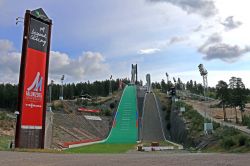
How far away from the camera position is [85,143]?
151 ft

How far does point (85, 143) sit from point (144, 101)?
110 feet

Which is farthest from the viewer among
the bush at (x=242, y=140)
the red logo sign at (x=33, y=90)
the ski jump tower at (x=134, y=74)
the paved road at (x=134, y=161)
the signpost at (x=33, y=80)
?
the ski jump tower at (x=134, y=74)

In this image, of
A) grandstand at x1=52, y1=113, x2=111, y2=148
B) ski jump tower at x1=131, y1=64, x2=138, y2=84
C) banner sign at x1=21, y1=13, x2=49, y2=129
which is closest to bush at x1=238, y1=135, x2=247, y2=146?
banner sign at x1=21, y1=13, x2=49, y2=129

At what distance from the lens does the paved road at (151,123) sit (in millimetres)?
58219

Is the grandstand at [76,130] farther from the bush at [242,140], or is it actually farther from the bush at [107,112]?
the bush at [242,140]

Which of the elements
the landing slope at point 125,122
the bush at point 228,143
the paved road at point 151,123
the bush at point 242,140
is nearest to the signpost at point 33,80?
the bush at point 228,143

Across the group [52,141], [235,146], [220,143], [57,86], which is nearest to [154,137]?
[52,141]

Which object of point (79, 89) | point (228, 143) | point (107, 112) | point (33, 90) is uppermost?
point (79, 89)

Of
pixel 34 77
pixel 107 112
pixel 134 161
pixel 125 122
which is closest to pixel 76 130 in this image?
pixel 125 122

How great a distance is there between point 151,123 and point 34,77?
3603cm

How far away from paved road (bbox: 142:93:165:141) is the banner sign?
1067 inches

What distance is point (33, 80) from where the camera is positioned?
32438mm

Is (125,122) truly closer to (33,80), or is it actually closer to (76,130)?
(76,130)

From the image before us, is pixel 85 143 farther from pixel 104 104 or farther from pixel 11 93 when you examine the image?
pixel 11 93
